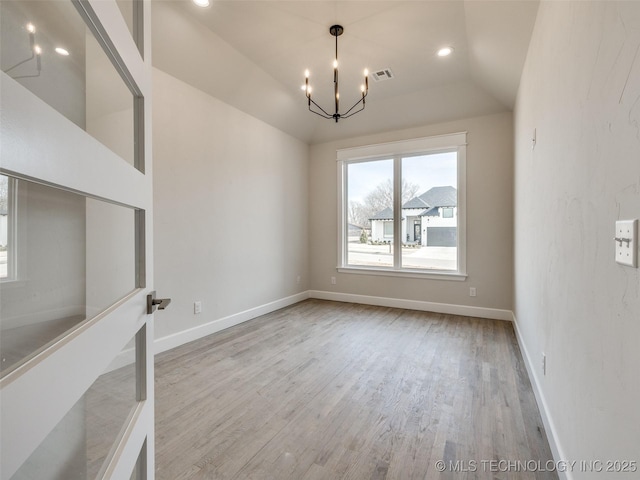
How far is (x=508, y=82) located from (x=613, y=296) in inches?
125

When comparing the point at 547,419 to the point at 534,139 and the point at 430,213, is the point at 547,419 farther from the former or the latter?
the point at 430,213

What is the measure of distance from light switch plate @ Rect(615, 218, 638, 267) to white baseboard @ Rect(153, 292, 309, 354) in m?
3.22

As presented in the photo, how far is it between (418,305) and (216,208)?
3142mm

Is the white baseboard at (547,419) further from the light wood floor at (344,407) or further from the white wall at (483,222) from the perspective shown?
the white wall at (483,222)

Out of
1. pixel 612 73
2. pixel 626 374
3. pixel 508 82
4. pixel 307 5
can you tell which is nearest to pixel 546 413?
pixel 626 374

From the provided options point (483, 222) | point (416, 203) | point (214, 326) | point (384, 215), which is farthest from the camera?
point (384, 215)

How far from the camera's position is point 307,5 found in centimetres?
258

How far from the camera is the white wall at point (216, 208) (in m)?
2.97

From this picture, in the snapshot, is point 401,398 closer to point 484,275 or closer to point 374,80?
point 484,275

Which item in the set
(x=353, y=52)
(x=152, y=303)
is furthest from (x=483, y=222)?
(x=152, y=303)

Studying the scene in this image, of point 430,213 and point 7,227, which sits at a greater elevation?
point 430,213

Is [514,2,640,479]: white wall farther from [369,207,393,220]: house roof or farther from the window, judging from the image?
[369,207,393,220]: house roof

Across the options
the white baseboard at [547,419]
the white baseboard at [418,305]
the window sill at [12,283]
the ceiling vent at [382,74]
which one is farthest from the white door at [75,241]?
the white baseboard at [418,305]

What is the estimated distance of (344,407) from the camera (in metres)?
2.03
